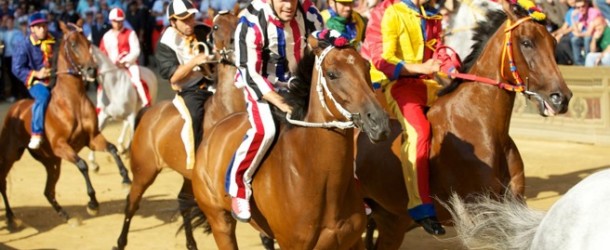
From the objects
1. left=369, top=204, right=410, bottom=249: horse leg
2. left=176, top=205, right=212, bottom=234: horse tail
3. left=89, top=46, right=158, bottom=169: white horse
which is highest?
left=176, top=205, right=212, bottom=234: horse tail

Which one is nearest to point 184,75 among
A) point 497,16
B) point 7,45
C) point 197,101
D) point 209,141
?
point 197,101

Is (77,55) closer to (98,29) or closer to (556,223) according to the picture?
(556,223)

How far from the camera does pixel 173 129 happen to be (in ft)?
31.4

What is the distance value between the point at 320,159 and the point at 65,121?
6.76 metres

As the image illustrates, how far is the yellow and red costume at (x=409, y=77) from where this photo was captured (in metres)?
7.37

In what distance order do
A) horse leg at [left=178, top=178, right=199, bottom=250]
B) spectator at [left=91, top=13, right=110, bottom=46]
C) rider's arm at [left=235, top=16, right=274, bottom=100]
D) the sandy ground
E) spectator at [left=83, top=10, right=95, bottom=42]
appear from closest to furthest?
1. rider's arm at [left=235, top=16, right=274, bottom=100]
2. horse leg at [left=178, top=178, right=199, bottom=250]
3. the sandy ground
4. spectator at [left=91, top=13, right=110, bottom=46]
5. spectator at [left=83, top=10, right=95, bottom=42]

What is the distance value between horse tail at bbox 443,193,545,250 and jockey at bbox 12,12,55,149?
28.1ft

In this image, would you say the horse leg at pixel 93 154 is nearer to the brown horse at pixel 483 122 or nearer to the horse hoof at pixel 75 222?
the horse hoof at pixel 75 222

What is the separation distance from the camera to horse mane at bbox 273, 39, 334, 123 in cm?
632

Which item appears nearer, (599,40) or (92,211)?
(92,211)

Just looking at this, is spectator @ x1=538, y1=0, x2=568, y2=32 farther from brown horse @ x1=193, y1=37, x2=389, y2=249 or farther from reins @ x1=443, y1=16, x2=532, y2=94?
brown horse @ x1=193, y1=37, x2=389, y2=249

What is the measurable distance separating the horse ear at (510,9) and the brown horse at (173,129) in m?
2.89

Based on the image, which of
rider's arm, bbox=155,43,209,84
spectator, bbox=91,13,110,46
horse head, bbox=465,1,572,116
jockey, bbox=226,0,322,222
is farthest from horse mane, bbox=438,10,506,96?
spectator, bbox=91,13,110,46

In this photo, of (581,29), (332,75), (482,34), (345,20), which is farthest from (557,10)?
(332,75)
